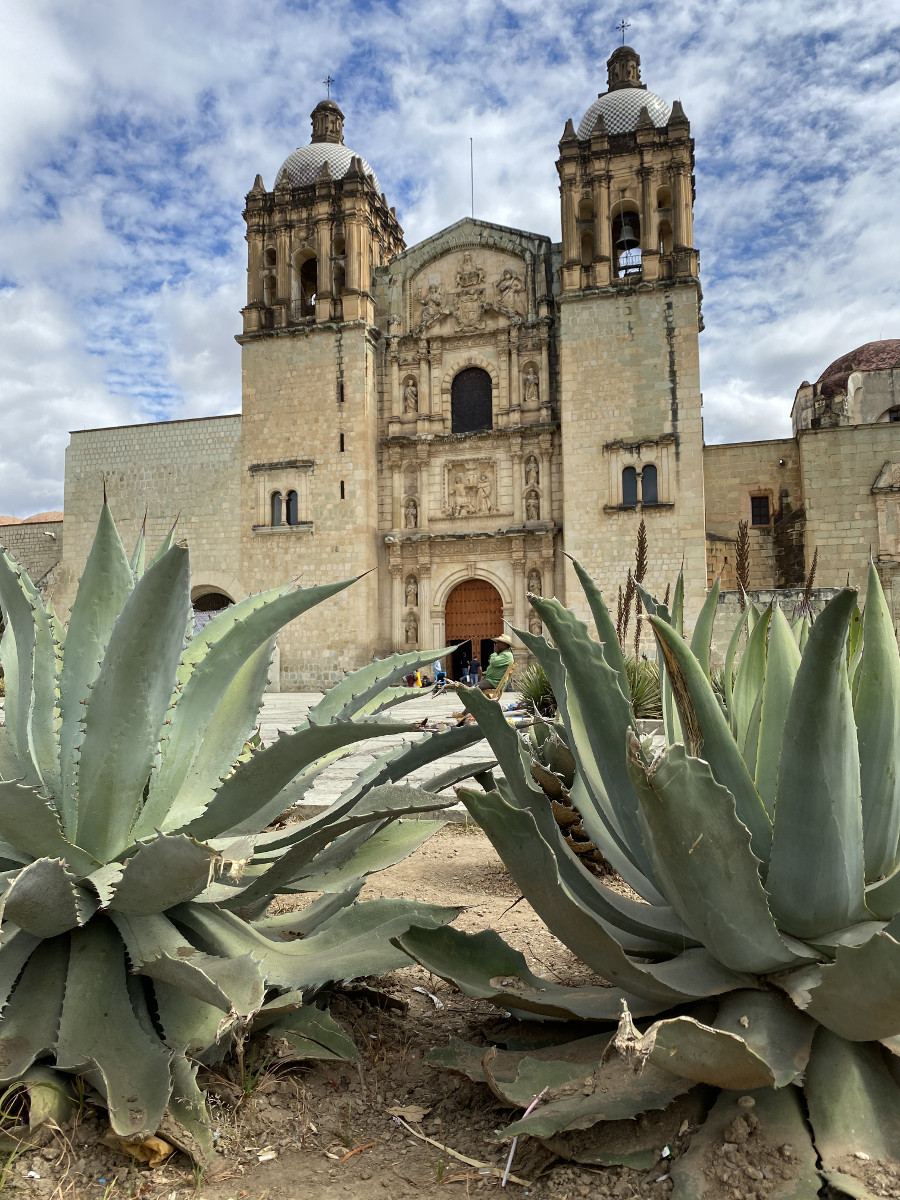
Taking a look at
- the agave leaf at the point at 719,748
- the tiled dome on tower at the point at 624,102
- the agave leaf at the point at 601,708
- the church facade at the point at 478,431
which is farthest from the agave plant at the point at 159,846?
the tiled dome on tower at the point at 624,102

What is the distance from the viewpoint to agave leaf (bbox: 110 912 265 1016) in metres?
1.23

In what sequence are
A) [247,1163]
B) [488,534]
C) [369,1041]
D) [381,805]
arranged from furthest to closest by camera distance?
[488,534]
[369,1041]
[381,805]
[247,1163]

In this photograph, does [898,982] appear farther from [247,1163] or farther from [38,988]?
[38,988]

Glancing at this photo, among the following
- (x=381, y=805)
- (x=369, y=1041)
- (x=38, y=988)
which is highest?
(x=381, y=805)

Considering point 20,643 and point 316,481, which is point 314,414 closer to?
point 316,481

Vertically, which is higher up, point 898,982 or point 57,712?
point 57,712

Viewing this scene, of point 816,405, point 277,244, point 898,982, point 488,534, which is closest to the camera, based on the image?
point 898,982

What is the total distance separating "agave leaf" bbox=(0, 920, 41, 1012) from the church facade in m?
16.2

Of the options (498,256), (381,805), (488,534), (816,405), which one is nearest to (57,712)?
(381,805)

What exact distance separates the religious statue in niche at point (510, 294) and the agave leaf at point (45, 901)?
19.3m

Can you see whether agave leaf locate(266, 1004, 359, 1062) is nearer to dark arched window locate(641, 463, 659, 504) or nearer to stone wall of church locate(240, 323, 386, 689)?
dark arched window locate(641, 463, 659, 504)

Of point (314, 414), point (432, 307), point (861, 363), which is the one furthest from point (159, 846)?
point (861, 363)

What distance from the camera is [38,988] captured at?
139cm

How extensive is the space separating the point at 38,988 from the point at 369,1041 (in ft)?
2.23
